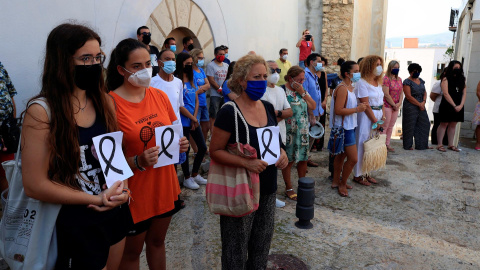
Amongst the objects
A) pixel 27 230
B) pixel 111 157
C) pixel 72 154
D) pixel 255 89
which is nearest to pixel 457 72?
pixel 255 89

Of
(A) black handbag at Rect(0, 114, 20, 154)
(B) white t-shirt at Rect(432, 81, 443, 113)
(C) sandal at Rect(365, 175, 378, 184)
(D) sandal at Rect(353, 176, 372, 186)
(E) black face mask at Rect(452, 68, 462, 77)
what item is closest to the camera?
(A) black handbag at Rect(0, 114, 20, 154)

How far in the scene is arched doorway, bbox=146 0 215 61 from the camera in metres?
5.49

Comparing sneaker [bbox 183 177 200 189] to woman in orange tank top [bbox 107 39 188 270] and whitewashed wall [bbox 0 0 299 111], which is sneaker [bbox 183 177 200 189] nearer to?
whitewashed wall [bbox 0 0 299 111]

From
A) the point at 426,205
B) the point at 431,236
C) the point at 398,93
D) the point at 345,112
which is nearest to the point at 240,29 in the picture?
the point at 398,93

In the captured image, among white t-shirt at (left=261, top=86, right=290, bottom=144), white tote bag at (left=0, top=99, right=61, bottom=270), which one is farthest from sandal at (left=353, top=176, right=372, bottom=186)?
white tote bag at (left=0, top=99, right=61, bottom=270)

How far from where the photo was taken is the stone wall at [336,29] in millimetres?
11211

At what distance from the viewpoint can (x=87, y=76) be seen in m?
1.66

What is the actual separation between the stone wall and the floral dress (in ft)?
24.4

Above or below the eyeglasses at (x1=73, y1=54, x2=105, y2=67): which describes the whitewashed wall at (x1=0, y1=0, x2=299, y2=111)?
above

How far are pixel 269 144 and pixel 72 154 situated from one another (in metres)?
1.23

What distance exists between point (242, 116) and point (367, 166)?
3359 millimetres

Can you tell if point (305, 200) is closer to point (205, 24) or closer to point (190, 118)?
point (190, 118)

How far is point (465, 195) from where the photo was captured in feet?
16.4

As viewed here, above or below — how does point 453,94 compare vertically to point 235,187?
above
